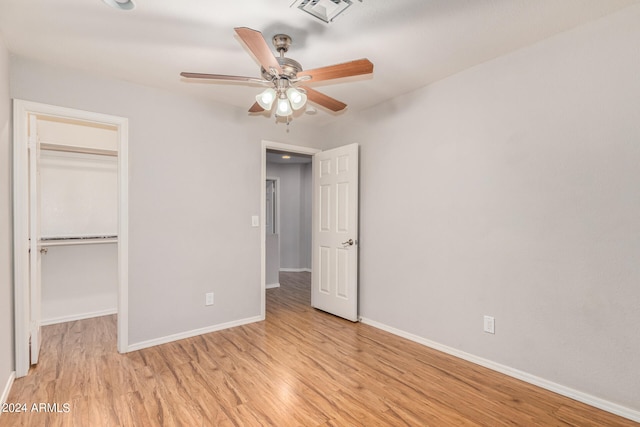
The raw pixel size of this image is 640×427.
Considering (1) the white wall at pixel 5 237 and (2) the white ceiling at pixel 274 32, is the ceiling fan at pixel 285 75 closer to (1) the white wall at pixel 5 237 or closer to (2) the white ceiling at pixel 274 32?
(2) the white ceiling at pixel 274 32

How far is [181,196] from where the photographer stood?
3.17m

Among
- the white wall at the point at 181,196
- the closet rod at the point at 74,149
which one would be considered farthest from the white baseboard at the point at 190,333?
the closet rod at the point at 74,149

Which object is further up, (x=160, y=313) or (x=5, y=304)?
(x=5, y=304)

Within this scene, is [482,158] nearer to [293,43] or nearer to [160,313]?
[293,43]

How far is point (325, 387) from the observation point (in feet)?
7.45

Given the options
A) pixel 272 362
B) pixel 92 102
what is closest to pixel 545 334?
pixel 272 362

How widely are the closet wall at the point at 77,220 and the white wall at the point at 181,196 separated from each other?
2.74 ft

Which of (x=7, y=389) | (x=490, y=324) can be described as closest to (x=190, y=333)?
(x=7, y=389)

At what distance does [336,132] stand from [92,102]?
99.5 inches

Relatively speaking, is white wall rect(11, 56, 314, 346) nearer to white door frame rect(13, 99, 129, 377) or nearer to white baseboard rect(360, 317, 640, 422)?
white door frame rect(13, 99, 129, 377)

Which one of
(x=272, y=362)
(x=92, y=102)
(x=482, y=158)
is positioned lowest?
(x=272, y=362)

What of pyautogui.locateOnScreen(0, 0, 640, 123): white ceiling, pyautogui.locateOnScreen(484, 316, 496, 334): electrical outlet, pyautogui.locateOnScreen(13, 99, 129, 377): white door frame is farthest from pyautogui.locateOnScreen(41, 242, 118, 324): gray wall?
pyautogui.locateOnScreen(484, 316, 496, 334): electrical outlet

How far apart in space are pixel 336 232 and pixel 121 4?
2.80 meters

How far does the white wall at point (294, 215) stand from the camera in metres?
7.00
